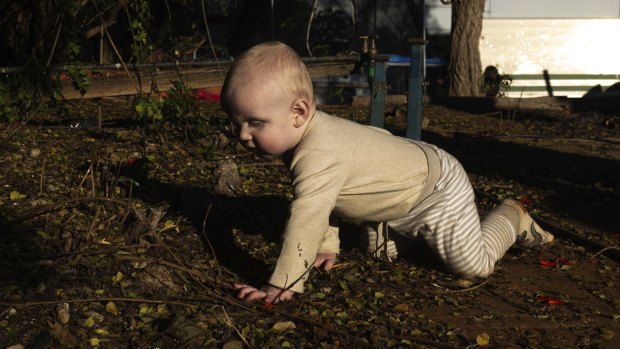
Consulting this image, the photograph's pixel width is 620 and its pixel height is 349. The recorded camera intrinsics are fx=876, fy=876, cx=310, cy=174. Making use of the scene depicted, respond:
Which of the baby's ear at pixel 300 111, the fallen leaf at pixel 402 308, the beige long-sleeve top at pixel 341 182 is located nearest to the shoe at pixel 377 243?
the beige long-sleeve top at pixel 341 182

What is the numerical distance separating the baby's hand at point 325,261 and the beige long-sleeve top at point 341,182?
0.12 ft

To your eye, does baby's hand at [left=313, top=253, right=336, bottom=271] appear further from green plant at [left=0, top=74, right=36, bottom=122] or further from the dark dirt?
green plant at [left=0, top=74, right=36, bottom=122]

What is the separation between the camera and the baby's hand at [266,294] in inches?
138

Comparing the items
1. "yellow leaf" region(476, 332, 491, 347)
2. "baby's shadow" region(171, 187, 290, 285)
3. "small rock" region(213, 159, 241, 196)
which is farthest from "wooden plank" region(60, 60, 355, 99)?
"yellow leaf" region(476, 332, 491, 347)

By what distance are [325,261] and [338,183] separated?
625 mm

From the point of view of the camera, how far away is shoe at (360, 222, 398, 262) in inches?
167

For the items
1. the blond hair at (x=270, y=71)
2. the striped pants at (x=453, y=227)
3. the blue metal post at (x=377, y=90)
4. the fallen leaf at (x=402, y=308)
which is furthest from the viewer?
the blue metal post at (x=377, y=90)

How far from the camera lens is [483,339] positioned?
130 inches

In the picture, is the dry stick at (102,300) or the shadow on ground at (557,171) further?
the shadow on ground at (557,171)

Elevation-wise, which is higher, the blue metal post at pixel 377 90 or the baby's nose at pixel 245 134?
the baby's nose at pixel 245 134

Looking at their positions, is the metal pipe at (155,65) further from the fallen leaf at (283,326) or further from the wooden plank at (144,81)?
the fallen leaf at (283,326)

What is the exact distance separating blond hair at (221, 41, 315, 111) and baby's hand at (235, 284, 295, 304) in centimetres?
75

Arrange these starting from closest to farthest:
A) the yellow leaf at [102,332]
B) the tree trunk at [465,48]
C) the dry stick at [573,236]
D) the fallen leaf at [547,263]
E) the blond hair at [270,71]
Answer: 1. the yellow leaf at [102,332]
2. the blond hair at [270,71]
3. the fallen leaf at [547,263]
4. the dry stick at [573,236]
5. the tree trunk at [465,48]

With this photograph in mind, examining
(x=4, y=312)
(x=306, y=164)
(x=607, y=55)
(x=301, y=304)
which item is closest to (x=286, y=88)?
(x=306, y=164)
